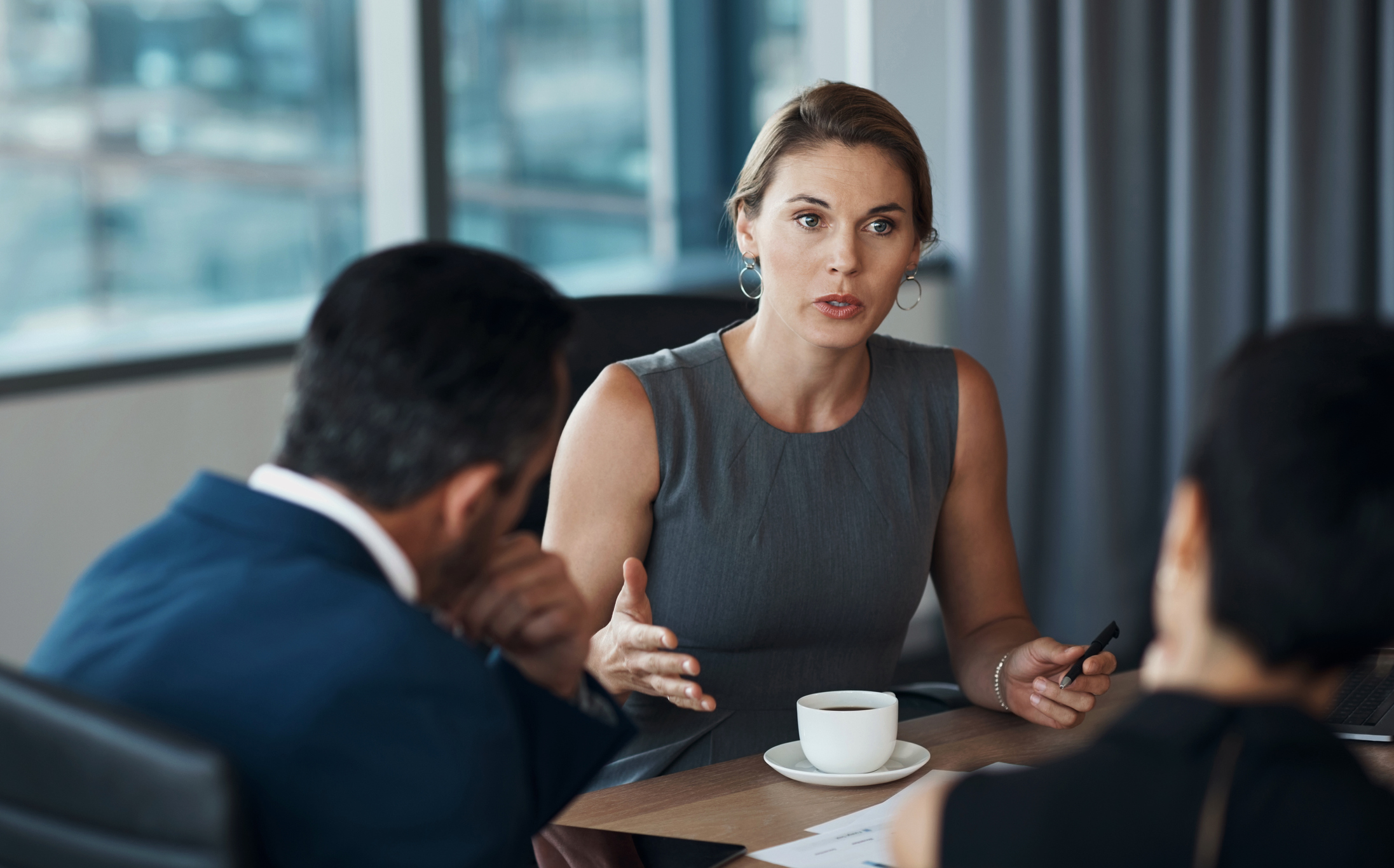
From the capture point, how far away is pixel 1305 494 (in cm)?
62

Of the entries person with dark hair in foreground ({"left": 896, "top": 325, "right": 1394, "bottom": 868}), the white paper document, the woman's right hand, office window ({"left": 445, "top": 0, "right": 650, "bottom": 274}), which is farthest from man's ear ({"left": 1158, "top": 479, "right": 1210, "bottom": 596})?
office window ({"left": 445, "top": 0, "right": 650, "bottom": 274})

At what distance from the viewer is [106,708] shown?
66 centimetres

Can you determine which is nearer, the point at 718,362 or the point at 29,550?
the point at 718,362

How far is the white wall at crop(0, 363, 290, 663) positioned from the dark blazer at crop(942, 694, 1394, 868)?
6.80 ft

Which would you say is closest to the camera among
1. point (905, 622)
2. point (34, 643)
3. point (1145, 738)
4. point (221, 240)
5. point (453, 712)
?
point (1145, 738)

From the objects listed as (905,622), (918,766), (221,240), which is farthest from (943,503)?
(221,240)

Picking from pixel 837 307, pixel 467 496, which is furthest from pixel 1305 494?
pixel 837 307

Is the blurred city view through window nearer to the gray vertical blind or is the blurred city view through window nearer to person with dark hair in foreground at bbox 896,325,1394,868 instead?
the gray vertical blind

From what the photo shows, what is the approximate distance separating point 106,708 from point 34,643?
6.07 ft

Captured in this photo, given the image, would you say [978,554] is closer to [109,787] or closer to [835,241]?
[835,241]

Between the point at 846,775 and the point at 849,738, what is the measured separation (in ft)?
0.10

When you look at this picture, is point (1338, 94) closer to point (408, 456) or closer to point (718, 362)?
point (718, 362)

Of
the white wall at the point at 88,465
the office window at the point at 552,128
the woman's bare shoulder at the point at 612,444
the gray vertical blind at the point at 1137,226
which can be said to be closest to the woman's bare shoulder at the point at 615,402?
the woman's bare shoulder at the point at 612,444

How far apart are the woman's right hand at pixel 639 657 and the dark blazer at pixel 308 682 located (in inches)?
15.0
